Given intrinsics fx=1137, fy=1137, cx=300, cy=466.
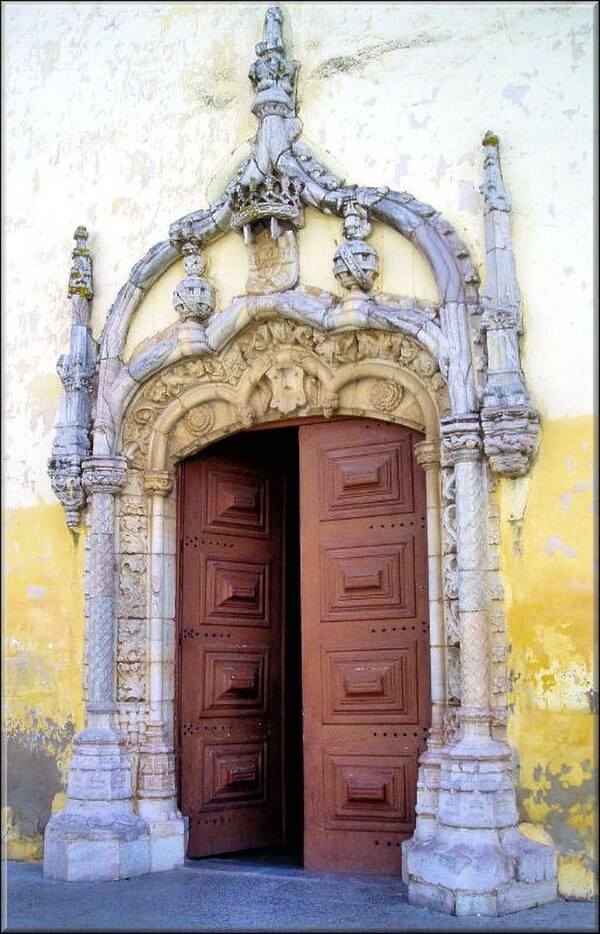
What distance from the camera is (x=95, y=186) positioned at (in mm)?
7145

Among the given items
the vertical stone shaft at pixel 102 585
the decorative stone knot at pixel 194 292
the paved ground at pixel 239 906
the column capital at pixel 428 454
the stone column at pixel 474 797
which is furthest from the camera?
the decorative stone knot at pixel 194 292

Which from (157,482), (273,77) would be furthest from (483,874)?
(273,77)

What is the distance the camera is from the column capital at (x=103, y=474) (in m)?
6.55

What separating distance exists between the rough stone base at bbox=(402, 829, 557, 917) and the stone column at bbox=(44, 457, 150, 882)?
1.68 metres

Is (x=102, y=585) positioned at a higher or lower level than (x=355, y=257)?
lower

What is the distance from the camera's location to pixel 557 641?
17.6 feet

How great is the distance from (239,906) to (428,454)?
242cm

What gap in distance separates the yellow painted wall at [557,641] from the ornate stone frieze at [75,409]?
8.38ft

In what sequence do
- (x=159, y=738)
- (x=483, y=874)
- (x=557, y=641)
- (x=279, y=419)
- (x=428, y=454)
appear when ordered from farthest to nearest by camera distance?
(x=279, y=419) → (x=159, y=738) → (x=428, y=454) → (x=557, y=641) → (x=483, y=874)

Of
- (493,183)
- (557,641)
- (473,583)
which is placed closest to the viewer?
(557,641)

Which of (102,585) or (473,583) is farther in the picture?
(102,585)

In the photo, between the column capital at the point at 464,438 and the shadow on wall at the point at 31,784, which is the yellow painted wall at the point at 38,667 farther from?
the column capital at the point at 464,438

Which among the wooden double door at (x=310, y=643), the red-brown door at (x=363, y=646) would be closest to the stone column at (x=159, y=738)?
the wooden double door at (x=310, y=643)

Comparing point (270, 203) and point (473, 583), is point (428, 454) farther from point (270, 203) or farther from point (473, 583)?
point (270, 203)
